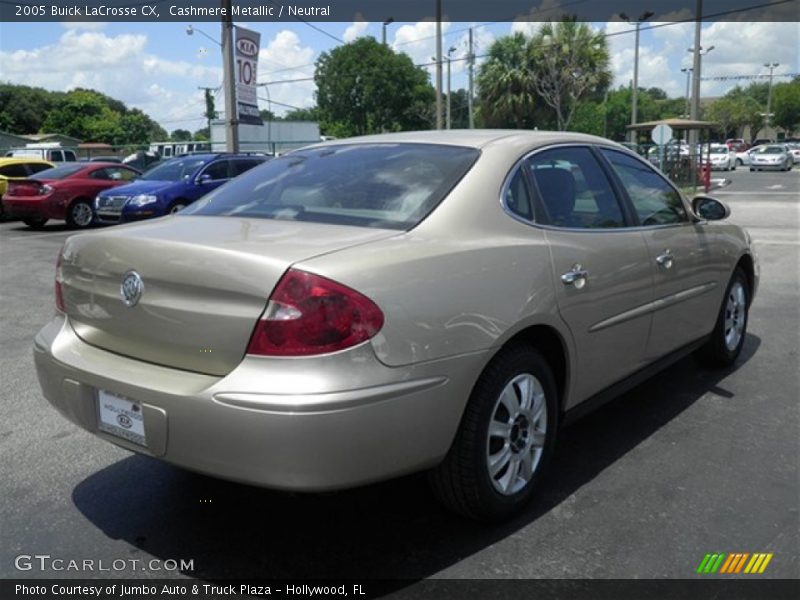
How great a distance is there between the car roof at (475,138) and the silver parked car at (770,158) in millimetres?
44653

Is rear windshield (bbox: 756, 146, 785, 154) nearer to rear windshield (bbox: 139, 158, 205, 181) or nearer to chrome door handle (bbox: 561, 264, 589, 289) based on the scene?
rear windshield (bbox: 139, 158, 205, 181)

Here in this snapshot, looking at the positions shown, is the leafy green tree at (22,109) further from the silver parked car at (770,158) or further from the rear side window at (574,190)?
the rear side window at (574,190)

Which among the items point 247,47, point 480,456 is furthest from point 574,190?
point 247,47

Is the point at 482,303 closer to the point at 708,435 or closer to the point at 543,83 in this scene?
the point at 708,435

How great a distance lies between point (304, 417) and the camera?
7.91ft

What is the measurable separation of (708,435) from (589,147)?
1.67 metres

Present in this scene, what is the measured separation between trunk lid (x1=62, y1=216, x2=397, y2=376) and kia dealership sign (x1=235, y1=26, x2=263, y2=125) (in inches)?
621

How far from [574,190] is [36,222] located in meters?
15.3

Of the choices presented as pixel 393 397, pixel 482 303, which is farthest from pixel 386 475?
pixel 482 303

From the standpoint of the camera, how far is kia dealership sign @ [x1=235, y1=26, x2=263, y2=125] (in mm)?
17750

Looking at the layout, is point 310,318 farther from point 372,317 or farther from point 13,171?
point 13,171

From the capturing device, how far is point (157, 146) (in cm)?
3681

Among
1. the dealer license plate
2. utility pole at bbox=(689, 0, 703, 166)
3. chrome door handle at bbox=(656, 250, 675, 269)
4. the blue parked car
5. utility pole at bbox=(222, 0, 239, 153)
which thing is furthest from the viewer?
utility pole at bbox=(689, 0, 703, 166)

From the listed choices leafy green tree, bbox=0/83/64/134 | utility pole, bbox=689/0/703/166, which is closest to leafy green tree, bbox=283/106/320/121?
leafy green tree, bbox=0/83/64/134
